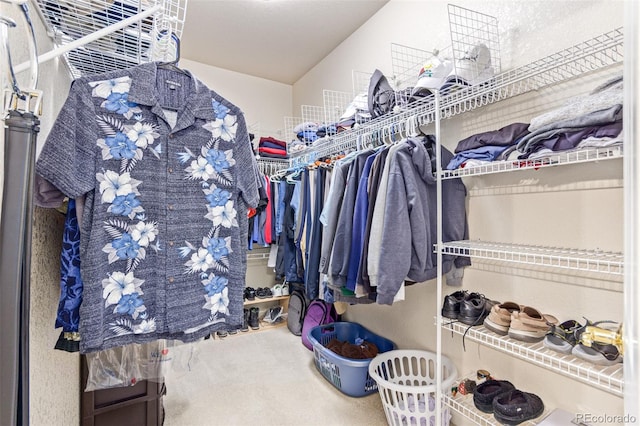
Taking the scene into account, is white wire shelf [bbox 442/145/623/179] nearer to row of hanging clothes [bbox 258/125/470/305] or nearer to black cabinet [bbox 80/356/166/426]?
row of hanging clothes [bbox 258/125/470/305]

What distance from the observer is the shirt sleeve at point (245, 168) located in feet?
3.70

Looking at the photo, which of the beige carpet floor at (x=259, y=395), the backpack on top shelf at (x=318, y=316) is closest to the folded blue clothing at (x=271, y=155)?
the backpack on top shelf at (x=318, y=316)

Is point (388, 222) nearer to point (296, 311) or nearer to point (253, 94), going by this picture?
point (296, 311)

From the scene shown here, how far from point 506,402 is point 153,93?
5.72ft

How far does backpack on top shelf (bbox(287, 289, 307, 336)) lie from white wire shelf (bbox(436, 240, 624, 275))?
181cm

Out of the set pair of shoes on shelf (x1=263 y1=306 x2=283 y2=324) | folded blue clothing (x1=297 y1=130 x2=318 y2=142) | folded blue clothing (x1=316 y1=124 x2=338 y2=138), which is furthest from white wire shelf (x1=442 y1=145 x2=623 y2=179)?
pair of shoes on shelf (x1=263 y1=306 x2=283 y2=324)

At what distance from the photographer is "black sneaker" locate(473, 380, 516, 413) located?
1.24m

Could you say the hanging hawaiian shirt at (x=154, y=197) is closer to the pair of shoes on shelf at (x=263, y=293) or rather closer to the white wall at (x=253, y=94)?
the pair of shoes on shelf at (x=263, y=293)

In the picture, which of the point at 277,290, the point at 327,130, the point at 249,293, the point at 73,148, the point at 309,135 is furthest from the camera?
the point at 277,290

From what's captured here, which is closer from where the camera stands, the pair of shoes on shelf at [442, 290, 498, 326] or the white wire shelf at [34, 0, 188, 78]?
the white wire shelf at [34, 0, 188, 78]

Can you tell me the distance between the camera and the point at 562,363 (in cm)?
94

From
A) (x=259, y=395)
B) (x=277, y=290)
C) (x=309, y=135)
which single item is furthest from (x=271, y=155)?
(x=259, y=395)

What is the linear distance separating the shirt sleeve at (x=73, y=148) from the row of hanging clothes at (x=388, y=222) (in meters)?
1.07

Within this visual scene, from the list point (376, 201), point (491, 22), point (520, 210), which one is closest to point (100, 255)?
point (376, 201)
